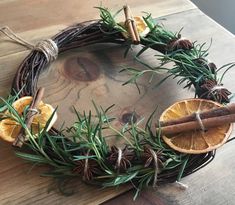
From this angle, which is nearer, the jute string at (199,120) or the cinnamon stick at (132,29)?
the jute string at (199,120)

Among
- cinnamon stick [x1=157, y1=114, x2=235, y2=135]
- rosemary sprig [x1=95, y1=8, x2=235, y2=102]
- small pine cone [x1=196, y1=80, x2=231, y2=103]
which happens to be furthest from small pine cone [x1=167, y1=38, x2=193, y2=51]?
cinnamon stick [x1=157, y1=114, x2=235, y2=135]

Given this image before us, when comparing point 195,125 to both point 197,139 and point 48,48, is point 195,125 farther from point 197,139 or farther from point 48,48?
point 48,48

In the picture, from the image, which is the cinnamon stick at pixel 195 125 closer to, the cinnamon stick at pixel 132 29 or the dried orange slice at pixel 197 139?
the dried orange slice at pixel 197 139

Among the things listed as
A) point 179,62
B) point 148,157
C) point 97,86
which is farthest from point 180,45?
point 148,157

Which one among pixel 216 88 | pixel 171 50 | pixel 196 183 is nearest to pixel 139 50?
pixel 171 50

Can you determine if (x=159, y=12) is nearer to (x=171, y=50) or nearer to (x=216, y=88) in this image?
(x=171, y=50)

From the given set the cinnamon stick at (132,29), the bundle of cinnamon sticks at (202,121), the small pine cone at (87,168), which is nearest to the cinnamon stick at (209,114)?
the bundle of cinnamon sticks at (202,121)

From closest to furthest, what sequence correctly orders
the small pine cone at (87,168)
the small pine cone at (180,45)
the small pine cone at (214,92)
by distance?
the small pine cone at (87,168)
the small pine cone at (214,92)
the small pine cone at (180,45)
